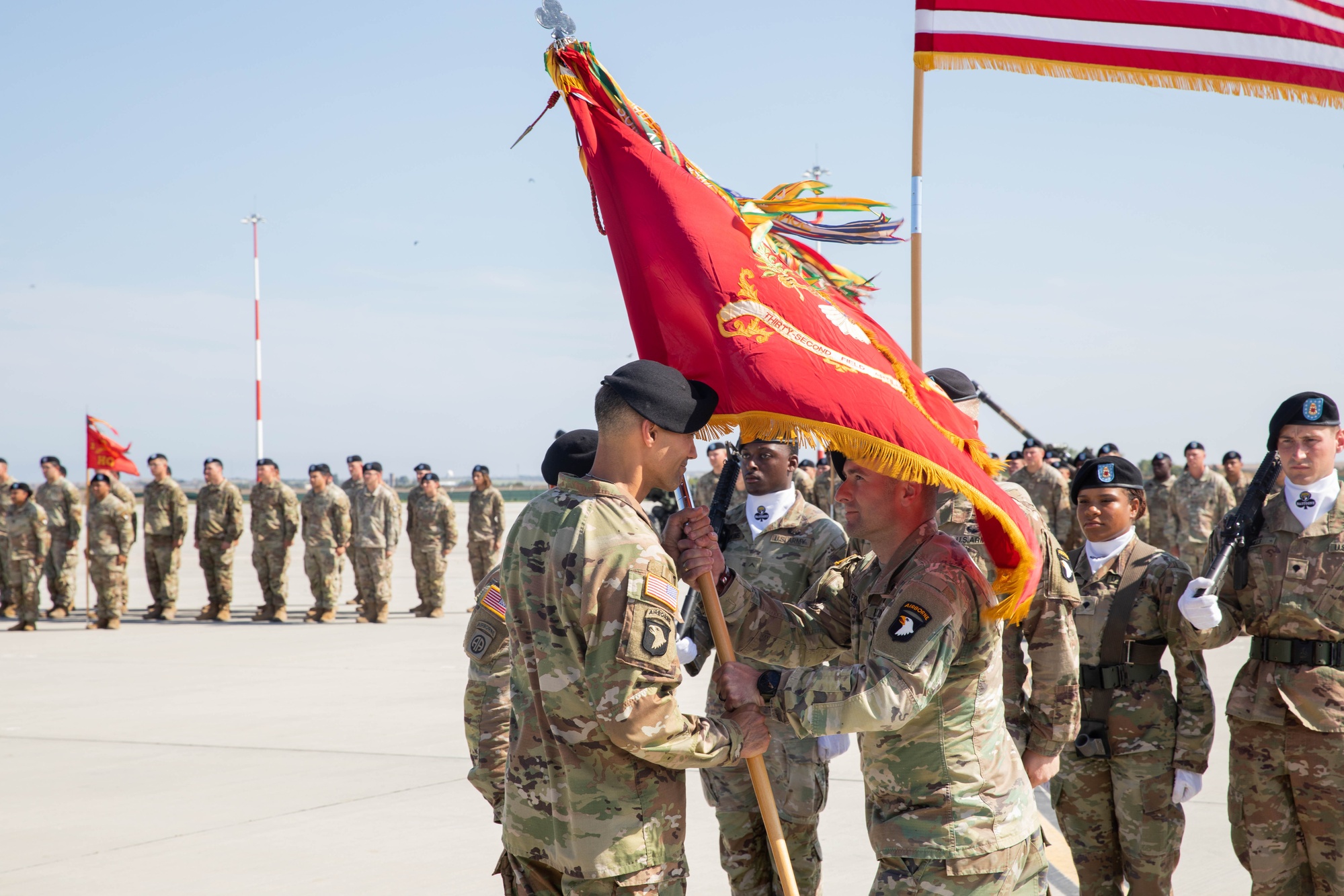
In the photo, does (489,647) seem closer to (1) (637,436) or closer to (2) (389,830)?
(1) (637,436)

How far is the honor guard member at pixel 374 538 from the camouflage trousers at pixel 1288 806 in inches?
499

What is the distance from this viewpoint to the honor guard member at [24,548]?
1492 centimetres

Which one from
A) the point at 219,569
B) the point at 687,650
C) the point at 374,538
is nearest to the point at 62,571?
the point at 219,569

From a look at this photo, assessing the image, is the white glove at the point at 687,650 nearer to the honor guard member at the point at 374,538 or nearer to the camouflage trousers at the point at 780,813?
the camouflage trousers at the point at 780,813

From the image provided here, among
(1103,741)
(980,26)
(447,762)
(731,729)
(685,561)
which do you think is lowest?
(447,762)

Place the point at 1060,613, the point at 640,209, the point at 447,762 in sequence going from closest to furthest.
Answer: the point at 640,209 → the point at 1060,613 → the point at 447,762

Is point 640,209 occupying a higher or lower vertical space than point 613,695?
higher

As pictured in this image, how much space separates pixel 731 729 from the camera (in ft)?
9.34

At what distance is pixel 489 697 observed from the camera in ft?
12.8

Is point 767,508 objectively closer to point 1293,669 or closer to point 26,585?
point 1293,669

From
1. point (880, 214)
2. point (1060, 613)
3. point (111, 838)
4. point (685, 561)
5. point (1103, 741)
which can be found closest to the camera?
point (685, 561)

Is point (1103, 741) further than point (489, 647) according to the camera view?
Yes

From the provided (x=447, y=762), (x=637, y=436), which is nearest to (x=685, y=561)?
(x=637, y=436)

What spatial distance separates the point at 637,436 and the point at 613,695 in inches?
24.3
